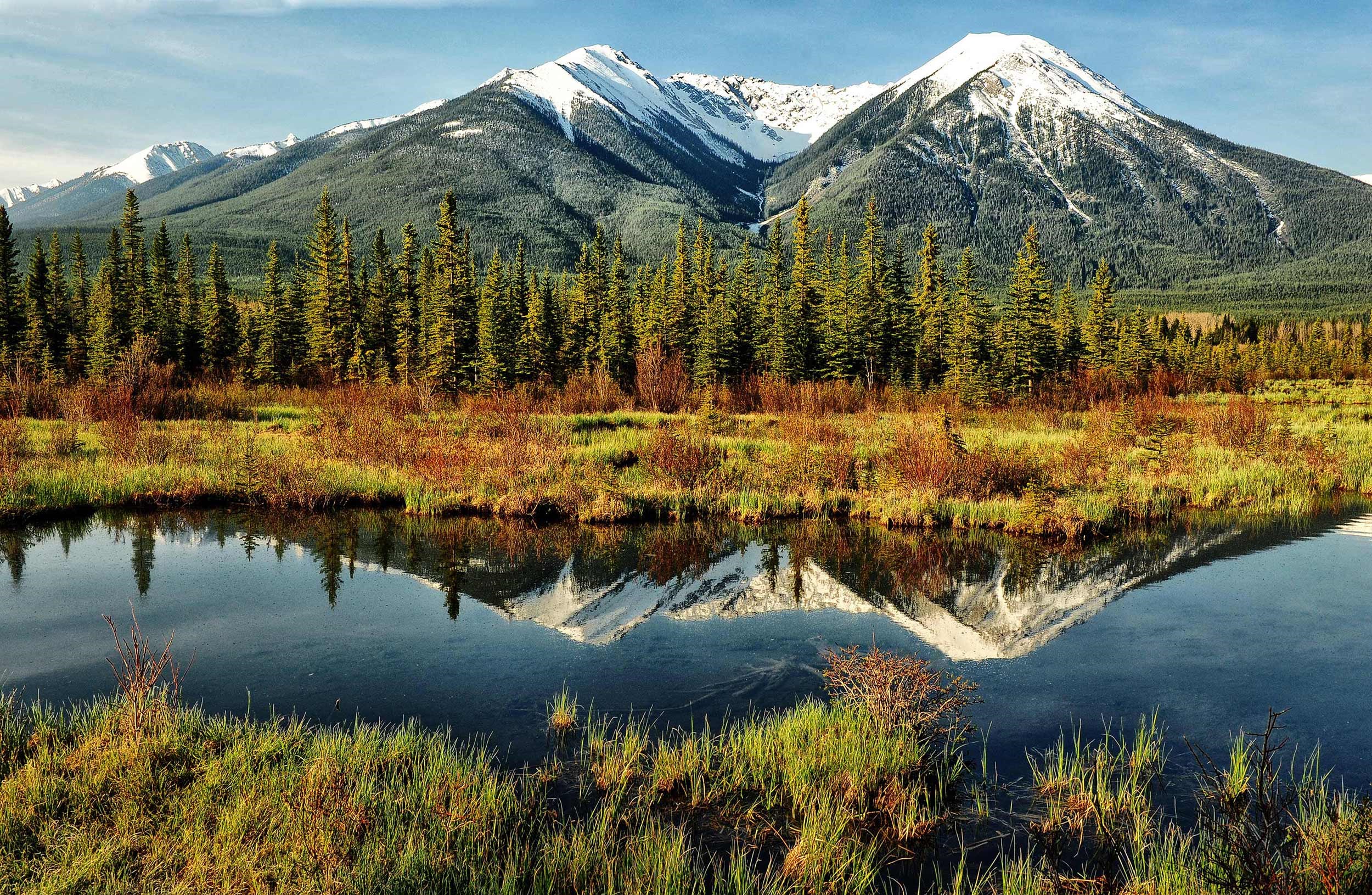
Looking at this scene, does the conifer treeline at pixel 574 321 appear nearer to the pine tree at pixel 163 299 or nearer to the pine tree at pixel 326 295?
the pine tree at pixel 326 295

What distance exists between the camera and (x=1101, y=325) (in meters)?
61.2

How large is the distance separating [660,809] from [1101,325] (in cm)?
6483

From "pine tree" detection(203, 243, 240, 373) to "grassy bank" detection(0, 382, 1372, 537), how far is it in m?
25.4

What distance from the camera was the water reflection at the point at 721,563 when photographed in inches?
455

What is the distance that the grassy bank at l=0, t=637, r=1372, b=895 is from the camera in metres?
4.68

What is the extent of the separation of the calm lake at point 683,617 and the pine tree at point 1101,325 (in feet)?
151

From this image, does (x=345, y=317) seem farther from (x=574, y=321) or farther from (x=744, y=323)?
(x=744, y=323)

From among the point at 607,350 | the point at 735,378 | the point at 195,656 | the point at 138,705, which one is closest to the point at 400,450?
the point at 195,656

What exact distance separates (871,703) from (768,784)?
4.56ft

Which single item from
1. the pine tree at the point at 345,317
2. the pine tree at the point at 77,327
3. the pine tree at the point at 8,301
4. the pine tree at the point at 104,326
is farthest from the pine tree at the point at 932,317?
the pine tree at the point at 8,301

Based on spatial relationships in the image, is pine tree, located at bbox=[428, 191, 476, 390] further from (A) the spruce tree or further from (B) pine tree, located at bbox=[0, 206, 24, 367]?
(B) pine tree, located at bbox=[0, 206, 24, 367]

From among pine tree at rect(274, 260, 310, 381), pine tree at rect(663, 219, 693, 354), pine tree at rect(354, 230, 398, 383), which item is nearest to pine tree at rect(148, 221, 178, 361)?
pine tree at rect(274, 260, 310, 381)

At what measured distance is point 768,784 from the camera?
645cm

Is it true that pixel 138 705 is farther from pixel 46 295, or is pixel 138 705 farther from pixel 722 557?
pixel 46 295
